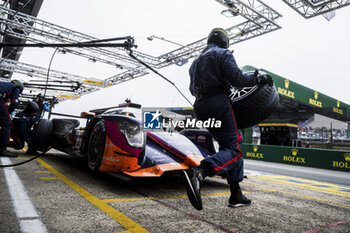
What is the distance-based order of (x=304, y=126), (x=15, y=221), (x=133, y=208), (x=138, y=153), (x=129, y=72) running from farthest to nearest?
(x=304, y=126)
(x=129, y=72)
(x=138, y=153)
(x=133, y=208)
(x=15, y=221)

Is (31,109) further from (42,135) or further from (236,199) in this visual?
(236,199)

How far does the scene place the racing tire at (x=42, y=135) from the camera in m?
4.60

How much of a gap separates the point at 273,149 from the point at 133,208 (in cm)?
930

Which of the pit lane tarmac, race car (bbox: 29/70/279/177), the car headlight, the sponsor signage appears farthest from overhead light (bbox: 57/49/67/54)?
the sponsor signage

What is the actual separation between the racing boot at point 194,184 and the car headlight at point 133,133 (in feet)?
2.63

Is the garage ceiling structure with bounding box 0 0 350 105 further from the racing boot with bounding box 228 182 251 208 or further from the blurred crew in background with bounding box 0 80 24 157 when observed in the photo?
the racing boot with bounding box 228 182 251 208

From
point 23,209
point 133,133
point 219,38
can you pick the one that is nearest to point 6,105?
point 133,133

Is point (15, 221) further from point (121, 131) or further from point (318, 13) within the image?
point (318, 13)

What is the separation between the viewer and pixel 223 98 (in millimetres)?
2125

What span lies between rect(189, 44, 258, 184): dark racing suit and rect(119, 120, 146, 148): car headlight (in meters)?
0.73

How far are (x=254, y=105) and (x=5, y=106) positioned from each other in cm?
446

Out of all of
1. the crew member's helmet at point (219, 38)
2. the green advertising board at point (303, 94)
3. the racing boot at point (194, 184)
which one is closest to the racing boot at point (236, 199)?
the racing boot at point (194, 184)

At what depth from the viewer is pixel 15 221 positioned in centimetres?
145

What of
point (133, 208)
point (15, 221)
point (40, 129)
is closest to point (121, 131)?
point (133, 208)
